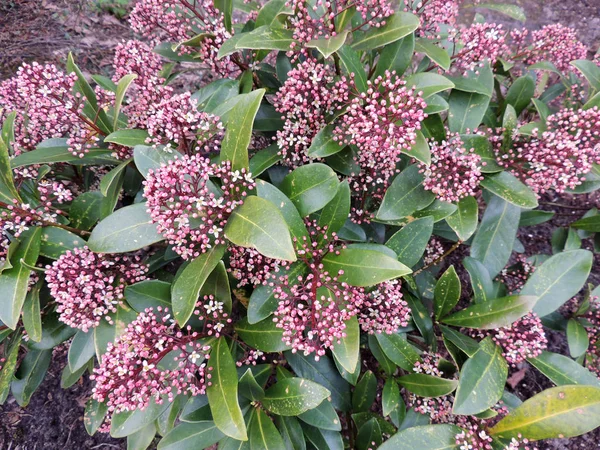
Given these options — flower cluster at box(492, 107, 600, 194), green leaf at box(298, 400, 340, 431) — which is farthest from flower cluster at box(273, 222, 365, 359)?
flower cluster at box(492, 107, 600, 194)

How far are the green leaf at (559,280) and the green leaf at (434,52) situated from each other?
1.34m

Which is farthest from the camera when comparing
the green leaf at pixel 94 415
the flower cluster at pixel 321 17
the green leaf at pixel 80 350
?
the green leaf at pixel 94 415

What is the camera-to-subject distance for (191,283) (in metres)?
1.86

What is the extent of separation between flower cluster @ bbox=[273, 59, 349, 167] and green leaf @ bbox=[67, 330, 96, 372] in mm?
1561

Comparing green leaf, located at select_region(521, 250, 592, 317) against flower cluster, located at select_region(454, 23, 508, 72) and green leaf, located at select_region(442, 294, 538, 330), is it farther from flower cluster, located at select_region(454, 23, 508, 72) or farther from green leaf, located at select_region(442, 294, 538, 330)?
flower cluster, located at select_region(454, 23, 508, 72)

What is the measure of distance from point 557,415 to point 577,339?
2.64 ft

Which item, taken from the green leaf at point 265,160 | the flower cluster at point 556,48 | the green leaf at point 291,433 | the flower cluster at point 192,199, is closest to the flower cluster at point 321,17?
the green leaf at point 265,160

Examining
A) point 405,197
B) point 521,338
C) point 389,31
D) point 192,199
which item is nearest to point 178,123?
point 192,199

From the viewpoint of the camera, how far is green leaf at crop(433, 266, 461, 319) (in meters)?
2.47

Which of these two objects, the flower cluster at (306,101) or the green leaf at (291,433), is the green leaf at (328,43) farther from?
the green leaf at (291,433)

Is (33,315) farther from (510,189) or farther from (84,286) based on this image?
(510,189)

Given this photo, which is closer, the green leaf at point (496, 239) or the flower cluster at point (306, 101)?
the flower cluster at point (306, 101)

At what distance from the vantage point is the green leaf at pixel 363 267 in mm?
1778

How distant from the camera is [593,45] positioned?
5.14m
